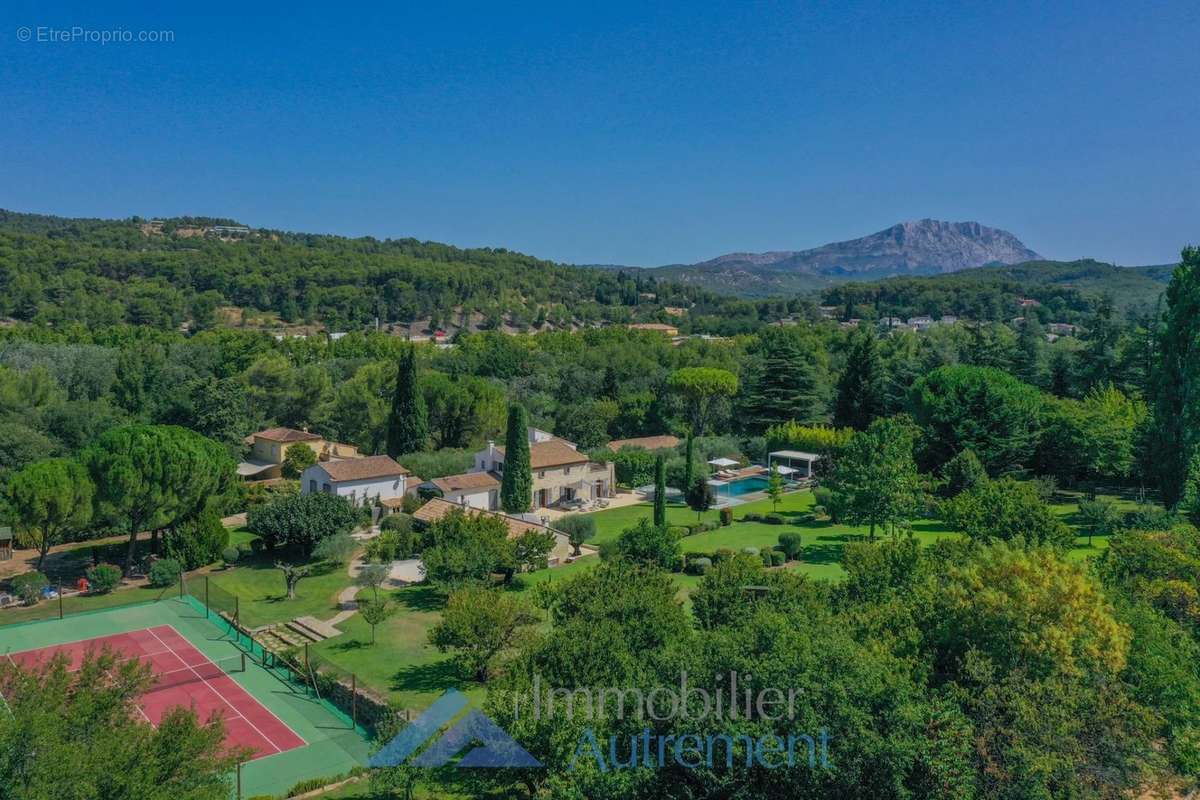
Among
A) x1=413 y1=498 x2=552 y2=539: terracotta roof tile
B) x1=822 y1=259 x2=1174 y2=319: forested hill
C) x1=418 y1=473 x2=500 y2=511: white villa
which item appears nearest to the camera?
x1=413 y1=498 x2=552 y2=539: terracotta roof tile

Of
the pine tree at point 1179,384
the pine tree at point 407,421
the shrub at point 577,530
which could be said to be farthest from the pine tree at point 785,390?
the shrub at point 577,530

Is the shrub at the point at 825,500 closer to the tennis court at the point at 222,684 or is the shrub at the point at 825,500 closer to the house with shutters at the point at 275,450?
the tennis court at the point at 222,684

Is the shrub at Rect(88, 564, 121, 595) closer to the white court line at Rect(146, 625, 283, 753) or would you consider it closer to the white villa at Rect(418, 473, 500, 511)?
the white court line at Rect(146, 625, 283, 753)

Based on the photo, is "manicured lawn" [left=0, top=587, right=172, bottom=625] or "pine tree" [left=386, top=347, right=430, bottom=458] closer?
"manicured lawn" [left=0, top=587, right=172, bottom=625]

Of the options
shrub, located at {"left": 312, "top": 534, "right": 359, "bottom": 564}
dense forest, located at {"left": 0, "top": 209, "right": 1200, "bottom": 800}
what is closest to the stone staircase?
dense forest, located at {"left": 0, "top": 209, "right": 1200, "bottom": 800}

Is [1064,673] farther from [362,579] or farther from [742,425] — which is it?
[742,425]

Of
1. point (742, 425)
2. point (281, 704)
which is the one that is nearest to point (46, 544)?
point (281, 704)

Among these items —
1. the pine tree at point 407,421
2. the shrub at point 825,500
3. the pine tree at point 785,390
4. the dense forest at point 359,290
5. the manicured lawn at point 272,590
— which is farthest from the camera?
the dense forest at point 359,290

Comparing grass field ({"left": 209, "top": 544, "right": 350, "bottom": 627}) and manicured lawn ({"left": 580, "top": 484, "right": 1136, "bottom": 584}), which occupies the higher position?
manicured lawn ({"left": 580, "top": 484, "right": 1136, "bottom": 584})
